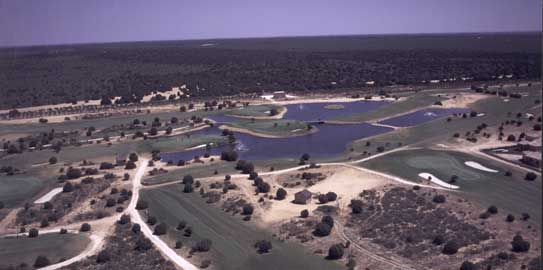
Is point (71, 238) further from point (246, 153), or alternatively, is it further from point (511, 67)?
point (511, 67)

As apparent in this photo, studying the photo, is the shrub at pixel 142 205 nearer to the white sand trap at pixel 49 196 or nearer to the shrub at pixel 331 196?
the white sand trap at pixel 49 196

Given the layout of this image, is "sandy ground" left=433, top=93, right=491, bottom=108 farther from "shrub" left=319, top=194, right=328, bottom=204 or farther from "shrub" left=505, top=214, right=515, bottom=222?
"shrub" left=505, top=214, right=515, bottom=222

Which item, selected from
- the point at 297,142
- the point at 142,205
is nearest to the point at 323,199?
the point at 142,205

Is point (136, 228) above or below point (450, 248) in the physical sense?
above

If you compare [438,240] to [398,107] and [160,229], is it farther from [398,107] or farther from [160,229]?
[398,107]

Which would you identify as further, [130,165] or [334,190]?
[130,165]

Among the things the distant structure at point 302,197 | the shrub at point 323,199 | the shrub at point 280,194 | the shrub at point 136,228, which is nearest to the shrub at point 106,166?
the shrub at point 136,228
